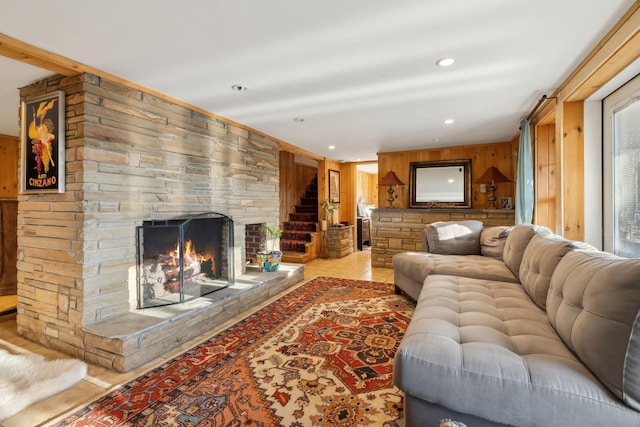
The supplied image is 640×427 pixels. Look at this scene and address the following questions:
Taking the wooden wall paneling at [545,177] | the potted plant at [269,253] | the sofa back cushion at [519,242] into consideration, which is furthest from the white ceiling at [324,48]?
the potted plant at [269,253]

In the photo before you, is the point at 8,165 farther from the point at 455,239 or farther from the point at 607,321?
the point at 607,321

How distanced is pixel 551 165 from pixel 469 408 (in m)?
3.44

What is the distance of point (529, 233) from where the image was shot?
2510 mm

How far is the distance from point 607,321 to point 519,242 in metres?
1.64

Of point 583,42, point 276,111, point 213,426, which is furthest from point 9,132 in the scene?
point 583,42

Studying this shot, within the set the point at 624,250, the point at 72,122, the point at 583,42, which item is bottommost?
the point at 624,250

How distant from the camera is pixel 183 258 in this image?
9.23 feet

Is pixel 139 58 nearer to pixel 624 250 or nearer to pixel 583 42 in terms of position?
pixel 583 42

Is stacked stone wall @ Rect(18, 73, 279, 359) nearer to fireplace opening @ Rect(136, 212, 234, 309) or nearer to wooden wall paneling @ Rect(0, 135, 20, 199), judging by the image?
fireplace opening @ Rect(136, 212, 234, 309)

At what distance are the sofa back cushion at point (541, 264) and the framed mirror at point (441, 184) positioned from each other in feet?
10.2

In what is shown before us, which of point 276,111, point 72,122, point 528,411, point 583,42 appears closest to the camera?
point 528,411

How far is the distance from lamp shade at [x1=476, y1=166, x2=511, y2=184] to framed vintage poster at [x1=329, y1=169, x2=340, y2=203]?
2.91 m

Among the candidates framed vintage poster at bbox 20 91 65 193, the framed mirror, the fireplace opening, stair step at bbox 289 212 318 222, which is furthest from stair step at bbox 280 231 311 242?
framed vintage poster at bbox 20 91 65 193

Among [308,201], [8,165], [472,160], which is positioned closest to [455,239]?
[472,160]
